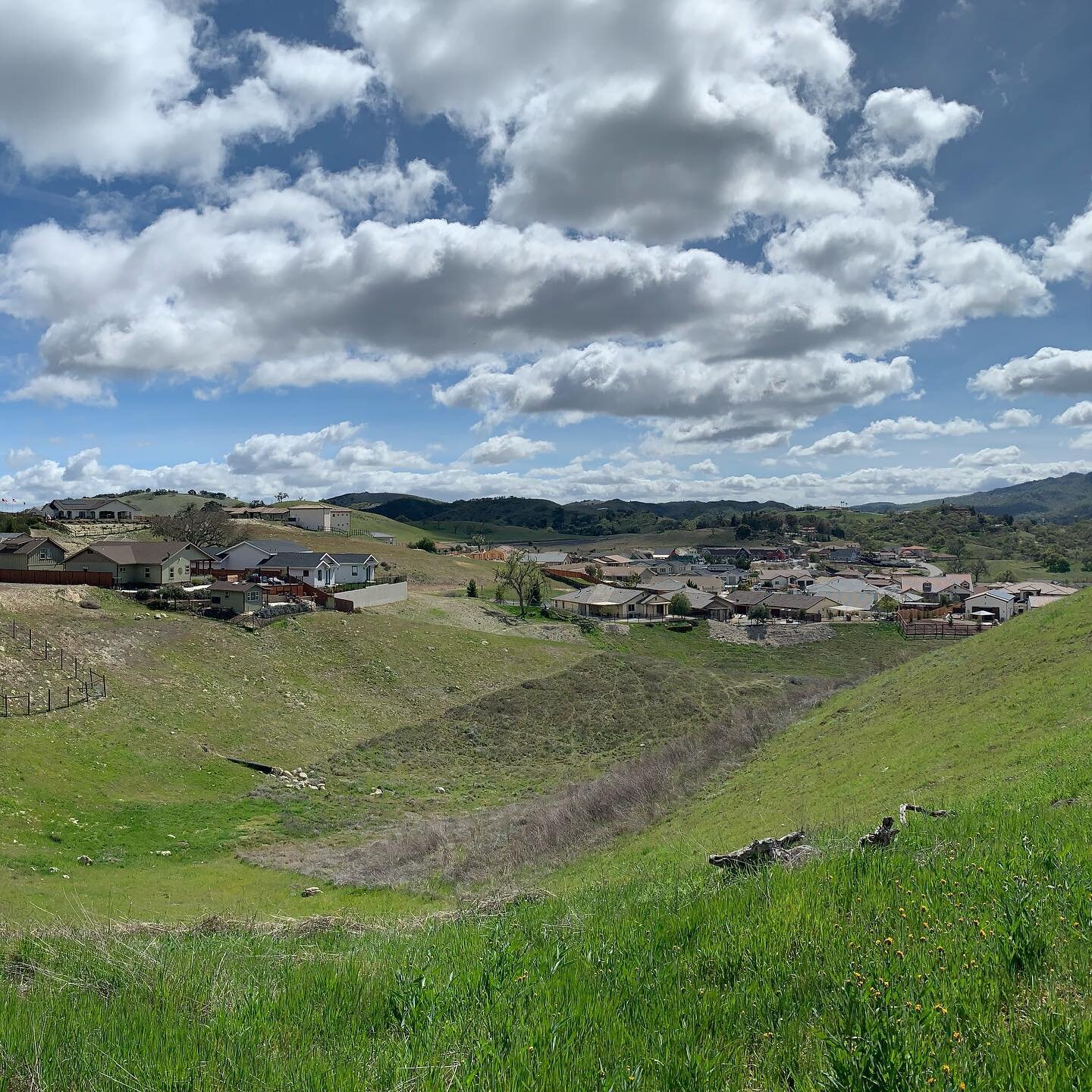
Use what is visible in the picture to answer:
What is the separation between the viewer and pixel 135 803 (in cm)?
2973

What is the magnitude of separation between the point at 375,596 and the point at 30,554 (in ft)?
109

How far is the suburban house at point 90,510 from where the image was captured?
143625 millimetres

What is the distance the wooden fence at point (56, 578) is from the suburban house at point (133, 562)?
87 centimetres

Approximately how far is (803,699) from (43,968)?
5073 centimetres

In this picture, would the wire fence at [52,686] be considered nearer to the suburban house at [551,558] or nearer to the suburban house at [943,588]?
the suburban house at [551,558]

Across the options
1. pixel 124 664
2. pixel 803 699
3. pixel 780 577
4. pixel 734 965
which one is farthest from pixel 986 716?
pixel 780 577

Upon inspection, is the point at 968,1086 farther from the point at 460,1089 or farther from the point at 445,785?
the point at 445,785

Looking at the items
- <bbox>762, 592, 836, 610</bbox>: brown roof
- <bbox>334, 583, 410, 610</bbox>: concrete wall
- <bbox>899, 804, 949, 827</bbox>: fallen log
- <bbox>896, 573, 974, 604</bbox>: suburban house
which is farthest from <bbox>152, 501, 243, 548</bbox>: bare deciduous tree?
<bbox>896, 573, 974, 604</bbox>: suburban house

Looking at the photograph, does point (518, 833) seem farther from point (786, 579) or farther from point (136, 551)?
point (786, 579)

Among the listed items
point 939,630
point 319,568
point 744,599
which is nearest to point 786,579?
point 744,599

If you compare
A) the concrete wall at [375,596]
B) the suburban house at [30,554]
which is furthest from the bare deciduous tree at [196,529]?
the concrete wall at [375,596]

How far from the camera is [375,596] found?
76125mm

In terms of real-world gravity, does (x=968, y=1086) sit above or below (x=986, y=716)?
above

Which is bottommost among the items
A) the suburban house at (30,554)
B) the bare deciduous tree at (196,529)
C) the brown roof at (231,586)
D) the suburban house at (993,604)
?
the suburban house at (993,604)
